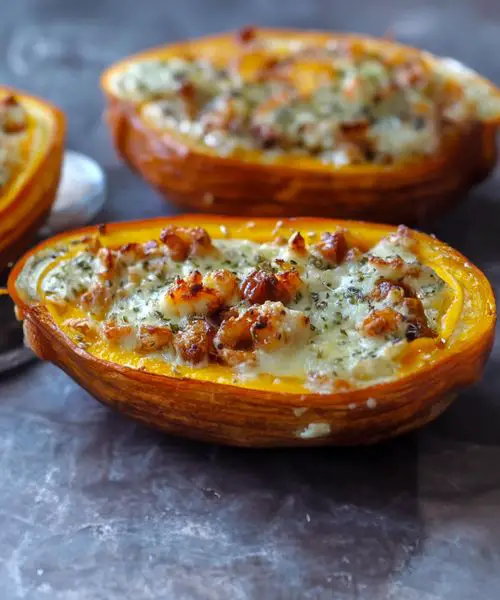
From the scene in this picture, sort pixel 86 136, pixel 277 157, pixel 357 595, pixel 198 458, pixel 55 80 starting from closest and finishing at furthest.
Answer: pixel 357 595 < pixel 198 458 < pixel 277 157 < pixel 86 136 < pixel 55 80

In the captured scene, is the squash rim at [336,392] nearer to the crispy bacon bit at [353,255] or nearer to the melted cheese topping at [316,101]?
the crispy bacon bit at [353,255]

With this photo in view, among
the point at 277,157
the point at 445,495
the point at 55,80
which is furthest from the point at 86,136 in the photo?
the point at 445,495

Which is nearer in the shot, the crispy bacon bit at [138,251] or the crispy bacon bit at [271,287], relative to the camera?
the crispy bacon bit at [271,287]

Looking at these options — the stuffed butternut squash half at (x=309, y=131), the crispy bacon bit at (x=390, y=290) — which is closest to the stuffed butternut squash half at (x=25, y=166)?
the stuffed butternut squash half at (x=309, y=131)

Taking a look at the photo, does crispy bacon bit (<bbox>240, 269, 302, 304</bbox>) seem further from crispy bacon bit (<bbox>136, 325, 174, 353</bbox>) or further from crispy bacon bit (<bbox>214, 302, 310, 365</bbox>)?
crispy bacon bit (<bbox>136, 325, 174, 353</bbox>)

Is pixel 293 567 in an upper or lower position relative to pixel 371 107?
lower

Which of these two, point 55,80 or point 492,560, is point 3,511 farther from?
point 55,80

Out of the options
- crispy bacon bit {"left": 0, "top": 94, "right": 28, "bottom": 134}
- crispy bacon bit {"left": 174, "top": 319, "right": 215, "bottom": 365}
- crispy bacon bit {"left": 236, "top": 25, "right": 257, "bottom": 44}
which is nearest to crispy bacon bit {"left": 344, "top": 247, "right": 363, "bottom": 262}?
crispy bacon bit {"left": 174, "top": 319, "right": 215, "bottom": 365}
